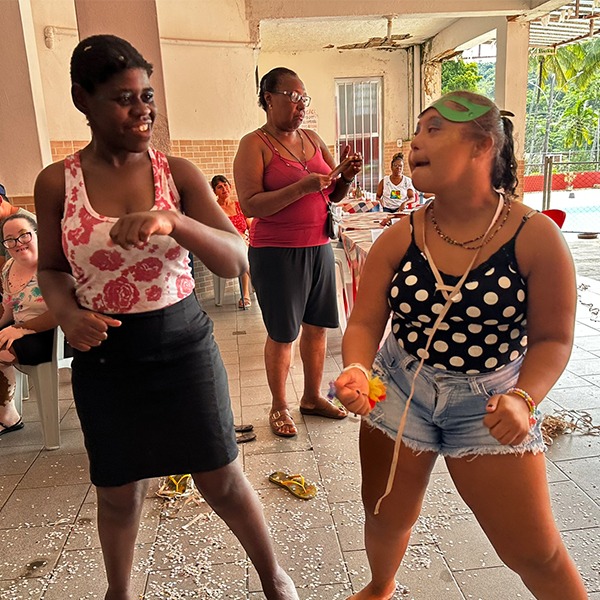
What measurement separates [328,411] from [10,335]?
191cm

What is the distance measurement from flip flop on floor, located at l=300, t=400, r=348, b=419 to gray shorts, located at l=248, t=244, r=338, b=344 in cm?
59

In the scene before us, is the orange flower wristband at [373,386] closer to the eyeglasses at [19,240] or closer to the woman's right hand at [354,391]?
the woman's right hand at [354,391]

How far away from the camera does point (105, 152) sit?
4.94 ft

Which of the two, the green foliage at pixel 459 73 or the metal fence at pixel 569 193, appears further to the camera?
the green foliage at pixel 459 73

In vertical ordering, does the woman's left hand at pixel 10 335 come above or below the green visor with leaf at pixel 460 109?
below

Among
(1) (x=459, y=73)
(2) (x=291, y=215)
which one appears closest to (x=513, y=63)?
(1) (x=459, y=73)

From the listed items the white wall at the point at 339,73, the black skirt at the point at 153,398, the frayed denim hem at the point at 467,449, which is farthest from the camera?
the white wall at the point at 339,73

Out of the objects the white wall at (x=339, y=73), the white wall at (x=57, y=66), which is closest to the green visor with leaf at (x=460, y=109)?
the white wall at (x=57, y=66)

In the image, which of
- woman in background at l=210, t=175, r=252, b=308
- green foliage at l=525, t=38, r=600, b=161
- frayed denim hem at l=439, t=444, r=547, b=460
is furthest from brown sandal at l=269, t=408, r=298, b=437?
green foliage at l=525, t=38, r=600, b=161

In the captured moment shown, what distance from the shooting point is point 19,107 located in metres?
4.62

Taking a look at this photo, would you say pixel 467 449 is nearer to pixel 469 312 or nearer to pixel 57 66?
pixel 469 312

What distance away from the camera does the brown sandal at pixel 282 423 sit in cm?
326

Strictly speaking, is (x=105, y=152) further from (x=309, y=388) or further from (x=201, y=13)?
(x=201, y=13)

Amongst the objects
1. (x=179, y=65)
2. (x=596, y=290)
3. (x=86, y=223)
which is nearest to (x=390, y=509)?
(x=86, y=223)
